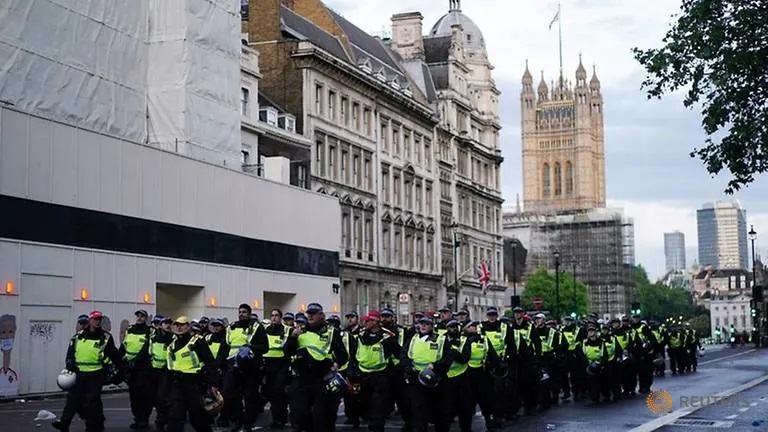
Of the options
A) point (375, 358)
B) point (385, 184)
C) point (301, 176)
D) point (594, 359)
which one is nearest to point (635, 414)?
point (594, 359)

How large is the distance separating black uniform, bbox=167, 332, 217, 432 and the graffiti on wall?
15221mm

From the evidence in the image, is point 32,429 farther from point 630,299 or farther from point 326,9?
point 630,299

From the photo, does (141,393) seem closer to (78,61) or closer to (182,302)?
(78,61)

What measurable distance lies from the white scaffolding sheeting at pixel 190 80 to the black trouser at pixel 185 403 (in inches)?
1086

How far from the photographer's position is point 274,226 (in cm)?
4681

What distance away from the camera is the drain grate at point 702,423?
1933 cm

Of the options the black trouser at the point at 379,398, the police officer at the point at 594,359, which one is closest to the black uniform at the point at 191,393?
the black trouser at the point at 379,398

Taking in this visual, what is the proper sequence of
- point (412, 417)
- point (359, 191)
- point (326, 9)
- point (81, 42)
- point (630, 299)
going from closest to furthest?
point (412, 417)
point (81, 42)
point (359, 191)
point (326, 9)
point (630, 299)

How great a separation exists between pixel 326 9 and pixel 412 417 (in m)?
58.1

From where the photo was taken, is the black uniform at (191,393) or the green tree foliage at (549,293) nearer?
the black uniform at (191,393)

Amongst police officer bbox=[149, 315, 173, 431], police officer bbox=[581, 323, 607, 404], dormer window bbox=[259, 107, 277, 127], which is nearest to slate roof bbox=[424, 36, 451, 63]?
dormer window bbox=[259, 107, 277, 127]

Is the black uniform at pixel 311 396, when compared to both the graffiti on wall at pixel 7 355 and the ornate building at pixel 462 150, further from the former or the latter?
the ornate building at pixel 462 150

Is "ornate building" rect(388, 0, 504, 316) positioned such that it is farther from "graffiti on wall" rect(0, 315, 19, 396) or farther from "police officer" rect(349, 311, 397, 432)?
"police officer" rect(349, 311, 397, 432)

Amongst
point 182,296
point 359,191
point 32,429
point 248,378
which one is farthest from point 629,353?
point 359,191
